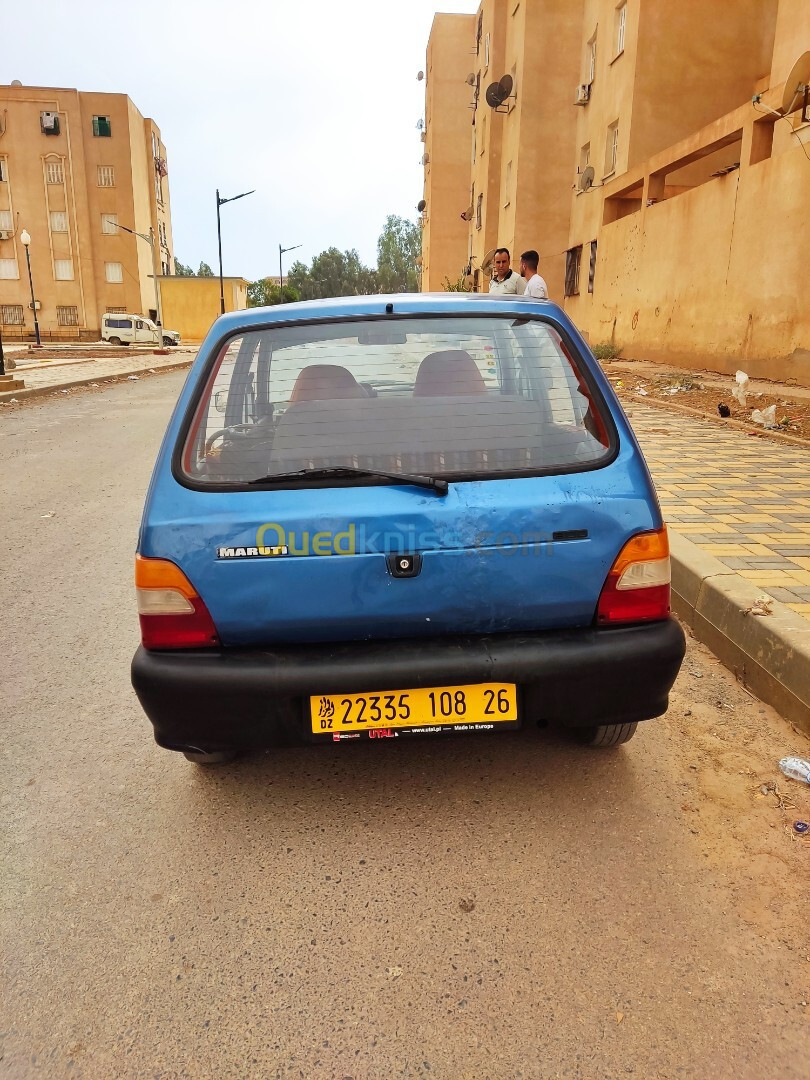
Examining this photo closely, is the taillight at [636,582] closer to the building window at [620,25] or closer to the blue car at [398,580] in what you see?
the blue car at [398,580]

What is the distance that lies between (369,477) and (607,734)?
4.15ft

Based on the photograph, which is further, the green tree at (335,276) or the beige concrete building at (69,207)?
the green tree at (335,276)

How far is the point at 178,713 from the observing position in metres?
2.32

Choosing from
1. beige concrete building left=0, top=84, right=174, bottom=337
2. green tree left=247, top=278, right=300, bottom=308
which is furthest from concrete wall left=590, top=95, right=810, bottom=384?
green tree left=247, top=278, right=300, bottom=308

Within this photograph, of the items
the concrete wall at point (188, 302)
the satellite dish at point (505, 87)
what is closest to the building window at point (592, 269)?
the satellite dish at point (505, 87)

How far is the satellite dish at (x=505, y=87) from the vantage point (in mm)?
28734

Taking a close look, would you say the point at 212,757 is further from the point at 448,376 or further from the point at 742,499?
the point at 742,499

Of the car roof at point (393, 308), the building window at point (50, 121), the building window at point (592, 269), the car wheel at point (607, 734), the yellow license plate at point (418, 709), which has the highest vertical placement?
the building window at point (50, 121)

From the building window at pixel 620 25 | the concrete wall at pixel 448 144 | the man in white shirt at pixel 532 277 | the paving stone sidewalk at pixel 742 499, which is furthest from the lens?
the concrete wall at pixel 448 144

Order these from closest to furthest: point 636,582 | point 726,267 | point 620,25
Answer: point 636,582 → point 726,267 → point 620,25

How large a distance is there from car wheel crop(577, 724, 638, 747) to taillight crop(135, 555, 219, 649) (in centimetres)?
135

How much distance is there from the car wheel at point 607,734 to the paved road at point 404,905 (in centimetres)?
6

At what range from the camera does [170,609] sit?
2.31 m

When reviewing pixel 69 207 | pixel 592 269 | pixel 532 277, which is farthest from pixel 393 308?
pixel 69 207
